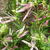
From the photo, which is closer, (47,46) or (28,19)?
(47,46)

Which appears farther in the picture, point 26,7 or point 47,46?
point 26,7

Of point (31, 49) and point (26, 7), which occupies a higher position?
point (26, 7)

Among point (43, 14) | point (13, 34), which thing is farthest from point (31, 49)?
point (43, 14)

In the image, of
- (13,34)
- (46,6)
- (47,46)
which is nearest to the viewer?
(47,46)

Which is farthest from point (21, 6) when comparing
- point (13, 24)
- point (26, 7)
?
point (13, 24)

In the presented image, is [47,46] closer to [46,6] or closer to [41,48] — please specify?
[41,48]

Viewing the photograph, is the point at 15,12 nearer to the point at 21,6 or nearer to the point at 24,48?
the point at 21,6

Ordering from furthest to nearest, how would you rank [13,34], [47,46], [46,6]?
[46,6]
[13,34]
[47,46]

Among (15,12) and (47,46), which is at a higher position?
(15,12)

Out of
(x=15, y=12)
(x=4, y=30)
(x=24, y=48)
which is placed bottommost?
(x=24, y=48)
